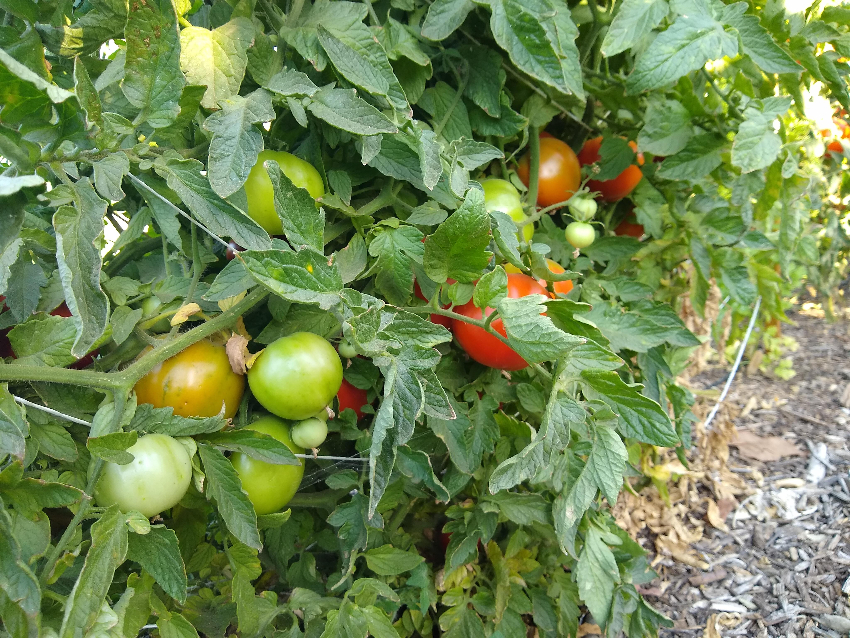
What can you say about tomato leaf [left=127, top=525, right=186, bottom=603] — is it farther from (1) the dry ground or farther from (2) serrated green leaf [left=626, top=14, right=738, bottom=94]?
(1) the dry ground

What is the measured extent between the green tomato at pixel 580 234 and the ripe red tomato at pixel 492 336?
0.16m

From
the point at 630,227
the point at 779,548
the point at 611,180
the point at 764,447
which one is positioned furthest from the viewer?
the point at 764,447

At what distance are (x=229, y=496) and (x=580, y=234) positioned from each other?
0.63 meters

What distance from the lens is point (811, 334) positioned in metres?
2.63

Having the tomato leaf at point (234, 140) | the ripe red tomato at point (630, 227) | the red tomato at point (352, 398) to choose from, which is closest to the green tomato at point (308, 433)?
the red tomato at point (352, 398)

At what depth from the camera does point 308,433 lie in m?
0.68

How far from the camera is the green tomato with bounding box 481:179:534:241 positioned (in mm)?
834

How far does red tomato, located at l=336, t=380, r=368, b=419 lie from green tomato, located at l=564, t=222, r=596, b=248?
1.32ft

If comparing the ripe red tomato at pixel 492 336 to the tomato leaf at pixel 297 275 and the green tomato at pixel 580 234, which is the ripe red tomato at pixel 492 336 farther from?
the tomato leaf at pixel 297 275

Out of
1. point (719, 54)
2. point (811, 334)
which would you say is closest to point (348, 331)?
point (719, 54)

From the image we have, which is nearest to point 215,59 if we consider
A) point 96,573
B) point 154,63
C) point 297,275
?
point 154,63

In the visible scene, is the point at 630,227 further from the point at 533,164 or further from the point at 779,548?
the point at 779,548

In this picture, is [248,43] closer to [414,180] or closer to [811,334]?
[414,180]

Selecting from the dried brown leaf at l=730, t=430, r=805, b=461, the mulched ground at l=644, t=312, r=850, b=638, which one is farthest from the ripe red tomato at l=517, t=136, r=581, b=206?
the dried brown leaf at l=730, t=430, r=805, b=461
